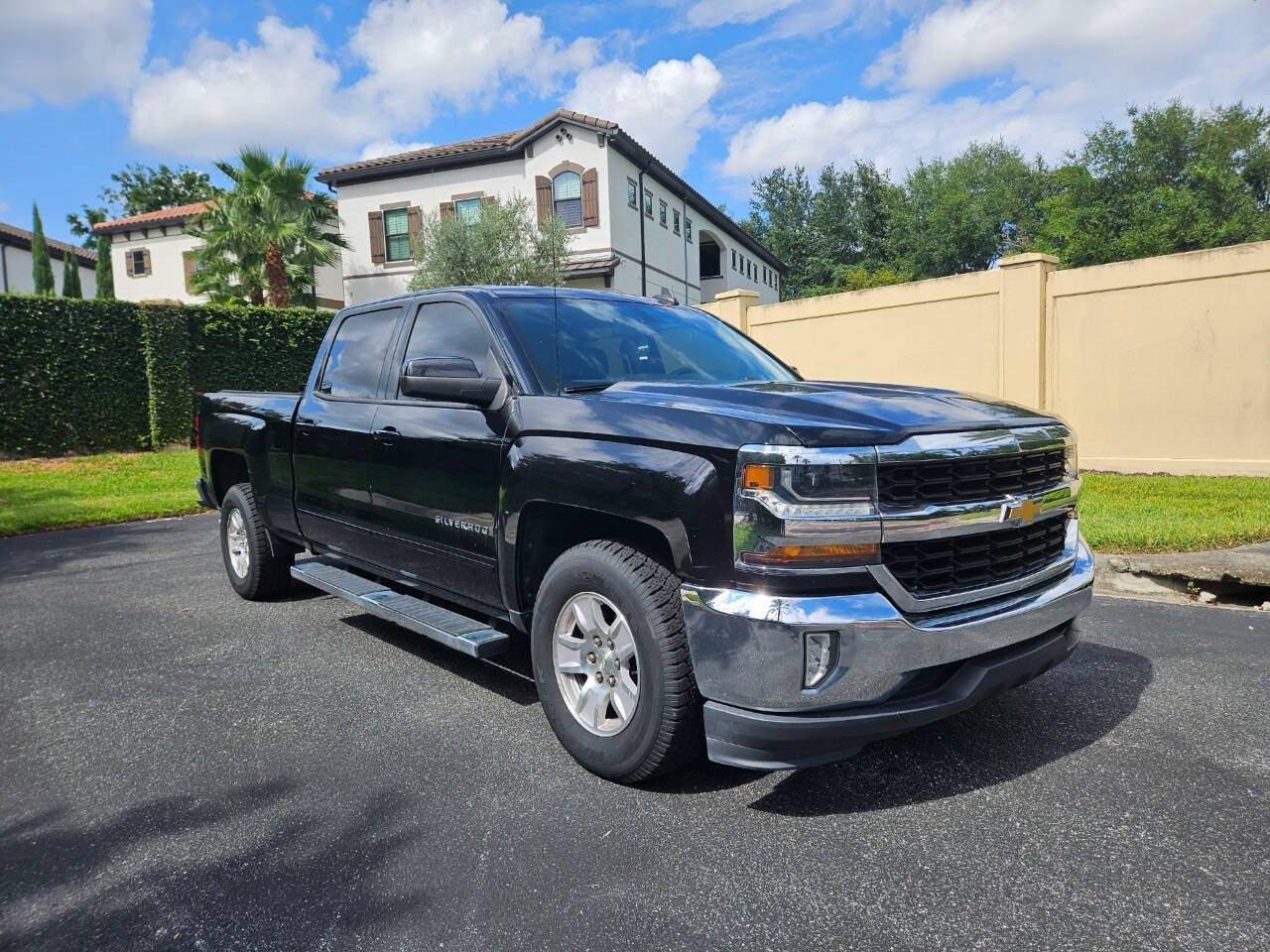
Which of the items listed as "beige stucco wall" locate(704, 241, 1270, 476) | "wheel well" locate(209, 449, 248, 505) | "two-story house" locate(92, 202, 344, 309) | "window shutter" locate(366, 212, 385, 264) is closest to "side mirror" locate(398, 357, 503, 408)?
"wheel well" locate(209, 449, 248, 505)

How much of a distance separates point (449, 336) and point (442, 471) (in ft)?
2.29

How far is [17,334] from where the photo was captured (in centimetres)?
1495

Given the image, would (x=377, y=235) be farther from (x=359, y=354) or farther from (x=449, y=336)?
(x=449, y=336)

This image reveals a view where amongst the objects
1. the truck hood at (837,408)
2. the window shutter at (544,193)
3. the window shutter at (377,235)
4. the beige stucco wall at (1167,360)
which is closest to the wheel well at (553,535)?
the truck hood at (837,408)

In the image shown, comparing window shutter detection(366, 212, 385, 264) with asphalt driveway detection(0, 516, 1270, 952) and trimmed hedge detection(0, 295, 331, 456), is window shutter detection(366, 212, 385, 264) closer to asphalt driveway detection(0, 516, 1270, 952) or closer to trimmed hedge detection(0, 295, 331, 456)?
trimmed hedge detection(0, 295, 331, 456)

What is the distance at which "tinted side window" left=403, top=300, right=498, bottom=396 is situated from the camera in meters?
3.90

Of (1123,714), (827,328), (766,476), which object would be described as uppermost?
(827,328)

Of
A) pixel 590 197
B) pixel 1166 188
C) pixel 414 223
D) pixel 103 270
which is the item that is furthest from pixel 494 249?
pixel 1166 188

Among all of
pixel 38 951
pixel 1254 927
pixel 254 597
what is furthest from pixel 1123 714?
pixel 254 597

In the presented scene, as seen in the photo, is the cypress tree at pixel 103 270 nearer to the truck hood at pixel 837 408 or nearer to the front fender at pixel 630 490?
the front fender at pixel 630 490

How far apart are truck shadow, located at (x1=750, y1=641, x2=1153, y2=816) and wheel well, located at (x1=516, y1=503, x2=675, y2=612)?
107 cm

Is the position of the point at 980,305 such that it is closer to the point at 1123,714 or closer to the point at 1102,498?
the point at 1102,498

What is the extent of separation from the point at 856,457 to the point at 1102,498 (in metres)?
8.17

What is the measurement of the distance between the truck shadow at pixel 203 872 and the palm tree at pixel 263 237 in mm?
21632
